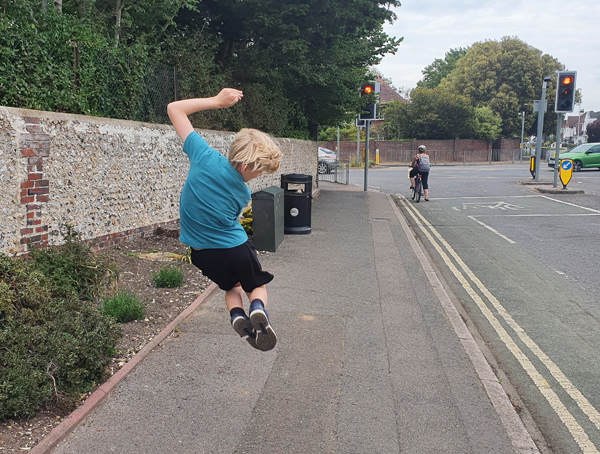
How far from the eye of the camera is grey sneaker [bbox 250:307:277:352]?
11.6 feet

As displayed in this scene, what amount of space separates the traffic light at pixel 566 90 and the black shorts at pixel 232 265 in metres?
20.6

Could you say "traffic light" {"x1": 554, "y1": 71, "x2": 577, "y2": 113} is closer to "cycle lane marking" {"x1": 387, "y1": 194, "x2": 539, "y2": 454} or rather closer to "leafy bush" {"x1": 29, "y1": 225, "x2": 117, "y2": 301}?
"cycle lane marking" {"x1": 387, "y1": 194, "x2": 539, "y2": 454}

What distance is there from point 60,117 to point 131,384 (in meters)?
3.83

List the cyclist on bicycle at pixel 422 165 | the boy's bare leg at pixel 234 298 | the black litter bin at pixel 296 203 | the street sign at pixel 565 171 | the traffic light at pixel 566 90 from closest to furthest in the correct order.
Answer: the boy's bare leg at pixel 234 298, the black litter bin at pixel 296 203, the cyclist on bicycle at pixel 422 165, the street sign at pixel 565 171, the traffic light at pixel 566 90

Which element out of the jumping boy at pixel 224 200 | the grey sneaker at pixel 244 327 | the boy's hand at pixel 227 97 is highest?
the boy's hand at pixel 227 97

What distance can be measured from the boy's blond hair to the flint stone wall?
11.3ft

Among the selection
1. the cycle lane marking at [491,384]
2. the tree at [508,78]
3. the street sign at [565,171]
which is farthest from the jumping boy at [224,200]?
the tree at [508,78]

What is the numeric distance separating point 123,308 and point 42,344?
56.7 inches

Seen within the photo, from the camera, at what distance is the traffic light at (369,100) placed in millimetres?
19141

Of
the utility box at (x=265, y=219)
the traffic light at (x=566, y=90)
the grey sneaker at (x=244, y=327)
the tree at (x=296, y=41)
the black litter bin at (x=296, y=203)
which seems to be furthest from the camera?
the traffic light at (x=566, y=90)

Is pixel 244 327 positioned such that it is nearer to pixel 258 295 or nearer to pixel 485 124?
pixel 258 295

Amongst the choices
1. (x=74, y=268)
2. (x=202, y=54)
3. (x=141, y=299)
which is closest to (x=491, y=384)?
(x=141, y=299)

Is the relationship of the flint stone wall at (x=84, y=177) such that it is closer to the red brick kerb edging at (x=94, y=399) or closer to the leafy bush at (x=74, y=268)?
the leafy bush at (x=74, y=268)

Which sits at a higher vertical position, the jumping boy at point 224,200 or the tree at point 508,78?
the tree at point 508,78
